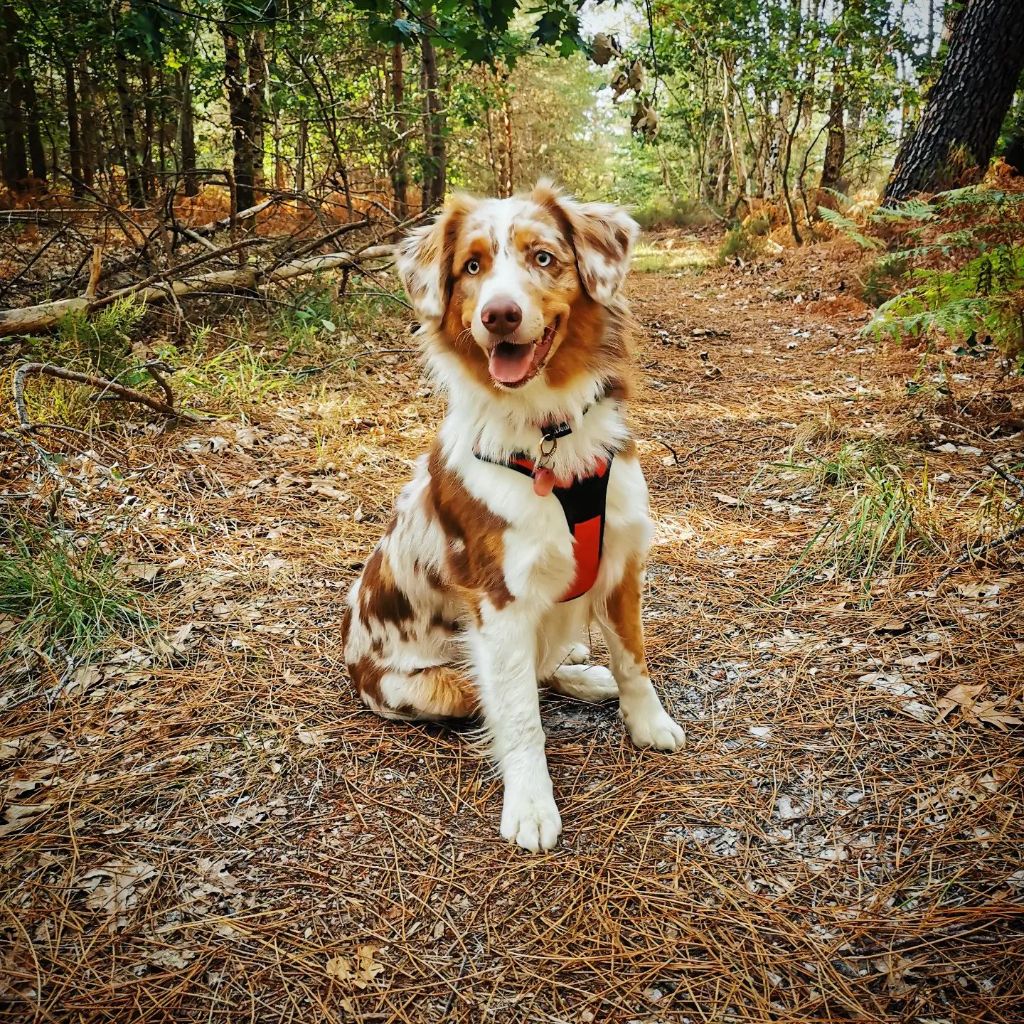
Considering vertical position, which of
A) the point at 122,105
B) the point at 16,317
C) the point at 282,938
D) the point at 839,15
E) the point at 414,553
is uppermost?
the point at 839,15

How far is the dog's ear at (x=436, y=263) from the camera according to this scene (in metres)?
2.62

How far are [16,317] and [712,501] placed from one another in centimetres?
499

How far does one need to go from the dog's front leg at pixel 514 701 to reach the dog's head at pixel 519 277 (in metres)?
0.82

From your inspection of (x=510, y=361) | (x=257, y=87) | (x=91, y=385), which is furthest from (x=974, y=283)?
(x=257, y=87)

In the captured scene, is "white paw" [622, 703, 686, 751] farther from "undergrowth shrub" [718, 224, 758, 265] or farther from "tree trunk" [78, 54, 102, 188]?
"undergrowth shrub" [718, 224, 758, 265]

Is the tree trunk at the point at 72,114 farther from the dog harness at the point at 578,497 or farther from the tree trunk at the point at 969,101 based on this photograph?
the tree trunk at the point at 969,101

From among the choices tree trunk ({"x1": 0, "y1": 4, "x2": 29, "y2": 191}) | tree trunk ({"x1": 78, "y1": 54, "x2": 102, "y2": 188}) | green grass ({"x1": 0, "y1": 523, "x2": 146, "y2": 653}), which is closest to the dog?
green grass ({"x1": 0, "y1": 523, "x2": 146, "y2": 653})

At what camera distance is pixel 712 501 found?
4340 millimetres

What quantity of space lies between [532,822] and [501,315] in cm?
164

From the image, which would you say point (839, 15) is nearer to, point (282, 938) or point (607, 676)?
point (607, 676)

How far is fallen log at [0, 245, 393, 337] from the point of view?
5062 millimetres

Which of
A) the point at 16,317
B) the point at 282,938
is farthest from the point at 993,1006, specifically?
the point at 16,317

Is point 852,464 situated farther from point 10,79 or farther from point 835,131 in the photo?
point 835,131

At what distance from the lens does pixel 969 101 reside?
7.42 m
